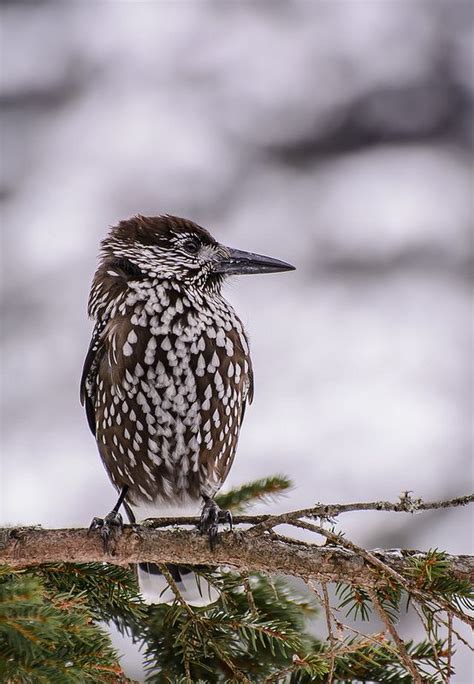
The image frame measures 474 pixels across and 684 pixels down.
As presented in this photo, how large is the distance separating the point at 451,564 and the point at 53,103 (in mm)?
6640

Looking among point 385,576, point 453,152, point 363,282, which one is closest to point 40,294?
point 363,282

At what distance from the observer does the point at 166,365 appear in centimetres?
359

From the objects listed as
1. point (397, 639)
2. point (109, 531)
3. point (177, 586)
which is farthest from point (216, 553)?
point (397, 639)

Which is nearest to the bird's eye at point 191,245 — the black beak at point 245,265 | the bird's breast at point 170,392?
the black beak at point 245,265

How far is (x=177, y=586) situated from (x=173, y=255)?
55.5 inches

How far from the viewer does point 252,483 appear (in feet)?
11.6

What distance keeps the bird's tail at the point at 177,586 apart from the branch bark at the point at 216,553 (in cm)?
20

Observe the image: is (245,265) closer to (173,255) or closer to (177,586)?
(173,255)

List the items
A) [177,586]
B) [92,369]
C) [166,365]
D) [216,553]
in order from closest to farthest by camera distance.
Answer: [216,553]
[177,586]
[166,365]
[92,369]

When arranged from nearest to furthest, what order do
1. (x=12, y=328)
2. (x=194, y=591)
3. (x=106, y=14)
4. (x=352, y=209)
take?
(x=194, y=591) < (x=12, y=328) < (x=352, y=209) < (x=106, y=14)

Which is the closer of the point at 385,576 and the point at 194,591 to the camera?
the point at 385,576

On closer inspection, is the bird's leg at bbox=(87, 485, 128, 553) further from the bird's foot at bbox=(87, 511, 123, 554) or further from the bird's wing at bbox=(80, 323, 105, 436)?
the bird's wing at bbox=(80, 323, 105, 436)

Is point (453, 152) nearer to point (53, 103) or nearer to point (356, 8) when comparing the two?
point (356, 8)

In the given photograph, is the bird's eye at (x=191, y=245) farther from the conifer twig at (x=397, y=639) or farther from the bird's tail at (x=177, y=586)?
the conifer twig at (x=397, y=639)
